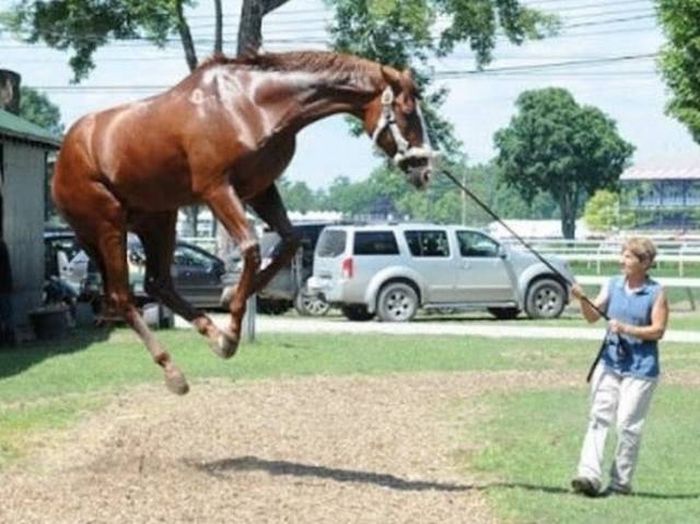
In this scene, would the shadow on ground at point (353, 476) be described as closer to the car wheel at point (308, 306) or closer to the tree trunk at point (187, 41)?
the car wheel at point (308, 306)

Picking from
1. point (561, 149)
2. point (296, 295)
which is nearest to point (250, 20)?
point (296, 295)

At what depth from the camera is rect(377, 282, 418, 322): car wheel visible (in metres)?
28.9

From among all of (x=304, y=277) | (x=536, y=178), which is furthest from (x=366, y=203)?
(x=304, y=277)

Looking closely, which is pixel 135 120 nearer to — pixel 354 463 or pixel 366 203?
pixel 354 463

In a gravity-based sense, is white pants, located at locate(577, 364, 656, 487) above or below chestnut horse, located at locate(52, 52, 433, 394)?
below

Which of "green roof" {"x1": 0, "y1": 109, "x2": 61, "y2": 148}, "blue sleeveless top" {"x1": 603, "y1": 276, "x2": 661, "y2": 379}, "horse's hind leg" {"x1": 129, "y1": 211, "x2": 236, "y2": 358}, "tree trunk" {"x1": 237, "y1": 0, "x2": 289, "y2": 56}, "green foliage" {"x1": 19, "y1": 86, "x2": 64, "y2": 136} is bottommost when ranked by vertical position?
"blue sleeveless top" {"x1": 603, "y1": 276, "x2": 661, "y2": 379}

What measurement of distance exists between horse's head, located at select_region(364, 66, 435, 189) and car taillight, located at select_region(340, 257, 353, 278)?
19427 mm

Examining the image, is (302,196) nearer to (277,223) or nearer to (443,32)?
(443,32)

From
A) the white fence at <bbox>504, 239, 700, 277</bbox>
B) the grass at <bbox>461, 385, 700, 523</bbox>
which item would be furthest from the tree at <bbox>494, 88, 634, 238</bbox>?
the grass at <bbox>461, 385, 700, 523</bbox>

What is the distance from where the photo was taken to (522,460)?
11.2 meters

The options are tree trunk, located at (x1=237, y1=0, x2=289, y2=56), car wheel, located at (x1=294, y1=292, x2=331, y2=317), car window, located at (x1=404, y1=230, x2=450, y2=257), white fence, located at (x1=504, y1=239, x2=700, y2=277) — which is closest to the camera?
tree trunk, located at (x1=237, y1=0, x2=289, y2=56)

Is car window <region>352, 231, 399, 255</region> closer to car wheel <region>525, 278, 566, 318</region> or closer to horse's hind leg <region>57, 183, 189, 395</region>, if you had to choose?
car wheel <region>525, 278, 566, 318</region>

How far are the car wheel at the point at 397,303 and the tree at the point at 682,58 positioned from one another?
7716 mm

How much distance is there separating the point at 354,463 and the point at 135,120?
3084mm
